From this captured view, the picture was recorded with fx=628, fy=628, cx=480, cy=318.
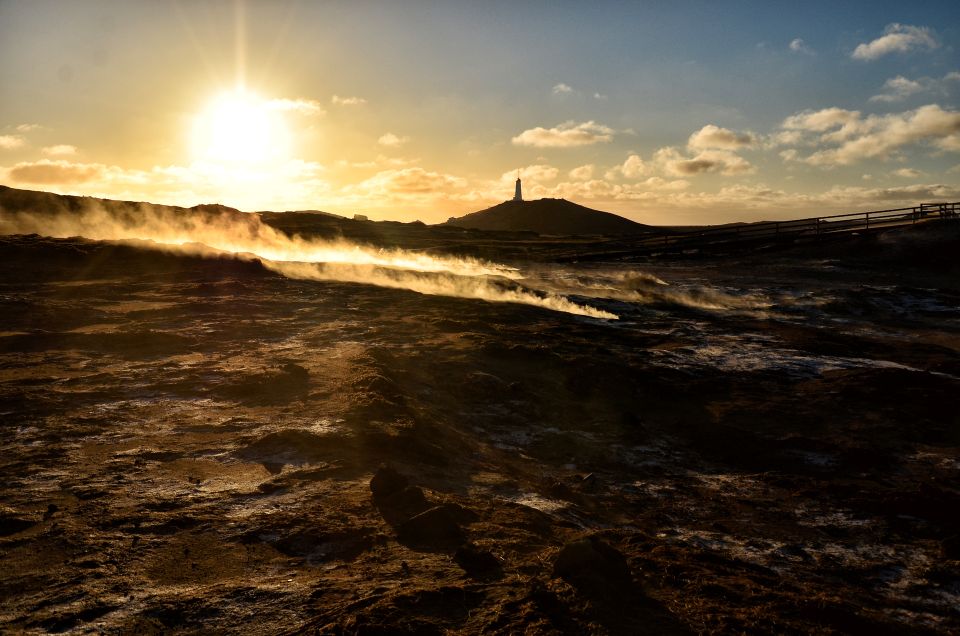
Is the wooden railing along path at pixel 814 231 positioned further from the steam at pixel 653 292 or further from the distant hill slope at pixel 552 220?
the distant hill slope at pixel 552 220

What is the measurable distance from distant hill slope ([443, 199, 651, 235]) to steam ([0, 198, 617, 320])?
5542 centimetres

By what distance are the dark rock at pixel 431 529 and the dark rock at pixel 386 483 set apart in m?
0.66

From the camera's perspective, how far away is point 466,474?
24.9ft

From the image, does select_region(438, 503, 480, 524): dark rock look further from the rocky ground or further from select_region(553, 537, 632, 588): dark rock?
select_region(553, 537, 632, 588): dark rock

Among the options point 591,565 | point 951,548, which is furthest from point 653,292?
point 591,565

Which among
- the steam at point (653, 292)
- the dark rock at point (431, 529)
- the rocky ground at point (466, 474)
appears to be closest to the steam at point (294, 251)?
the steam at point (653, 292)

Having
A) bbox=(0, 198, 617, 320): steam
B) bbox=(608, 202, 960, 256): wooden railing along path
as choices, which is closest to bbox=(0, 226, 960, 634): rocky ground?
bbox=(0, 198, 617, 320): steam

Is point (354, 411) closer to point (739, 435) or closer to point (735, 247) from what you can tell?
point (739, 435)

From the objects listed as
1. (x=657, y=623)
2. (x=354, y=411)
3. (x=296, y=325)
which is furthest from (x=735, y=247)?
(x=657, y=623)

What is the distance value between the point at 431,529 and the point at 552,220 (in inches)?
4384

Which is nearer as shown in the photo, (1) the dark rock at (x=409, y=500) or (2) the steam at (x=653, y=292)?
(1) the dark rock at (x=409, y=500)

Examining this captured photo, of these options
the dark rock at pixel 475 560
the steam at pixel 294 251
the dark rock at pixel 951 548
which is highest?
the steam at pixel 294 251

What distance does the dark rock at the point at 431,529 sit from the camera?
17.9ft

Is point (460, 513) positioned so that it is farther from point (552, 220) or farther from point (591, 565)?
point (552, 220)
